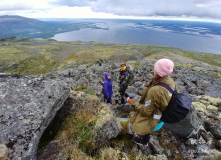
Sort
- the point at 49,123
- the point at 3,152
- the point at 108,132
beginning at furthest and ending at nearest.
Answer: the point at 108,132, the point at 49,123, the point at 3,152

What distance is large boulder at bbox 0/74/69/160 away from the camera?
2951mm

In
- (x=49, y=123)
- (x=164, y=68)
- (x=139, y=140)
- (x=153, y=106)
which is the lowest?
(x=139, y=140)

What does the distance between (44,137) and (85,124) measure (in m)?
1.76

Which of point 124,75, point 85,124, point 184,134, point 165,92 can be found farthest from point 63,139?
point 124,75

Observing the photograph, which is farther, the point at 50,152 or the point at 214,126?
the point at 214,126

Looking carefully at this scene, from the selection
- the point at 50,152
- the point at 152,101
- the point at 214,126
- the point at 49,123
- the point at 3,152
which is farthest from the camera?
the point at 214,126

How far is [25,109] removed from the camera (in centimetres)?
369

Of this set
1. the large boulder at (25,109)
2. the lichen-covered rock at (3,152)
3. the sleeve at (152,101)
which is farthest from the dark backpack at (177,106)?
the lichen-covered rock at (3,152)

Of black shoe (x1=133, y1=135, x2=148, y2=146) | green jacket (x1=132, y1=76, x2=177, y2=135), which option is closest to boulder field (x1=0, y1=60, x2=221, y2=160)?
black shoe (x1=133, y1=135, x2=148, y2=146)

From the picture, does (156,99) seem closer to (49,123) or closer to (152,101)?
(152,101)

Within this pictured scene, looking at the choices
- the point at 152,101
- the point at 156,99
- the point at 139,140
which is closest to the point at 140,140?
the point at 139,140

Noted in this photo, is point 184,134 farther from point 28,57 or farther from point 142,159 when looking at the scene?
point 28,57

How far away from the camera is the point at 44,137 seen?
4.59 metres

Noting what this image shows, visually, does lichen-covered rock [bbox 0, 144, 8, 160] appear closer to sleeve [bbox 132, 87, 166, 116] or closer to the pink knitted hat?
sleeve [bbox 132, 87, 166, 116]
